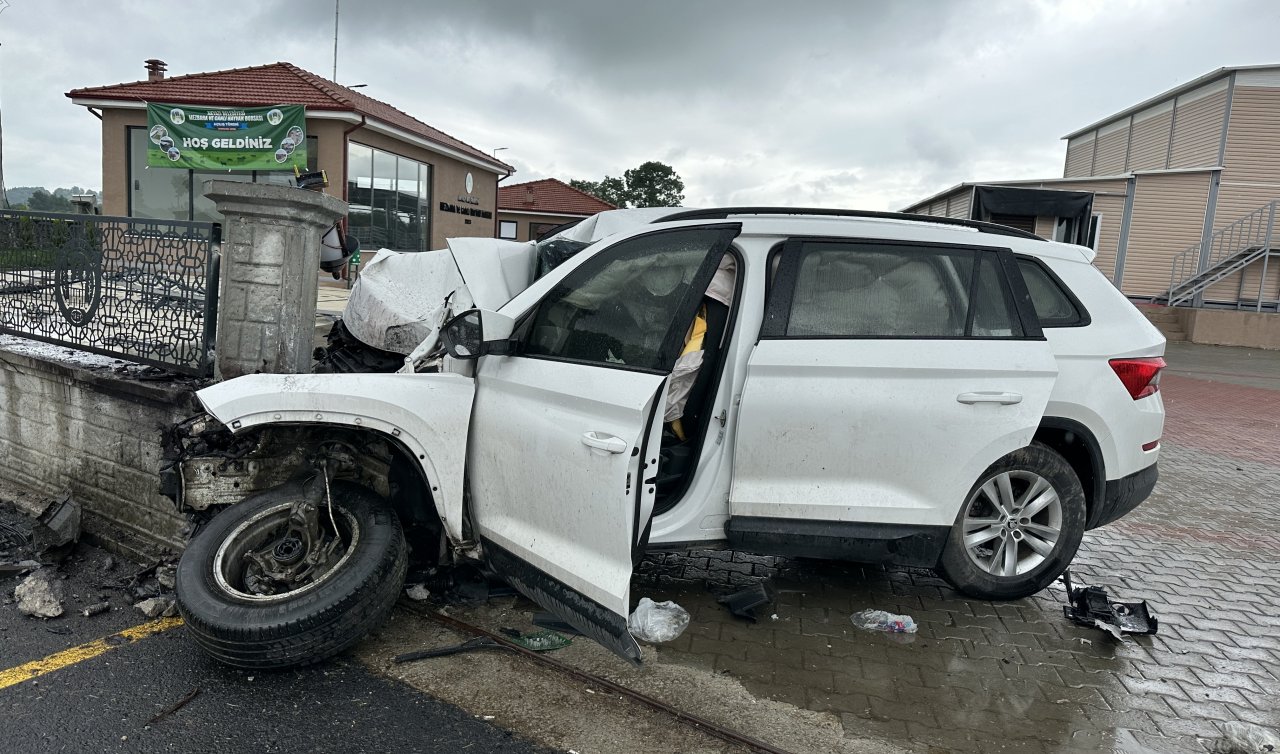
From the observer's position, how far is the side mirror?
9.98 ft

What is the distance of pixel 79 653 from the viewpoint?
3.24 m

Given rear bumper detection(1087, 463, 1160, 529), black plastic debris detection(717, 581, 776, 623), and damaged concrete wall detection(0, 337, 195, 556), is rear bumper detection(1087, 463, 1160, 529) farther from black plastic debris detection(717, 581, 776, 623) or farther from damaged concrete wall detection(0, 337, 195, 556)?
damaged concrete wall detection(0, 337, 195, 556)

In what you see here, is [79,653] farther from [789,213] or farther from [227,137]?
[227,137]

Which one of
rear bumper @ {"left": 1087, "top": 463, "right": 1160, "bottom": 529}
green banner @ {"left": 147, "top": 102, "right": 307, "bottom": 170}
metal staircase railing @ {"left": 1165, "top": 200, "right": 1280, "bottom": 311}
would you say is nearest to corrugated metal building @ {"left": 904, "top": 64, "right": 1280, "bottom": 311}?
metal staircase railing @ {"left": 1165, "top": 200, "right": 1280, "bottom": 311}

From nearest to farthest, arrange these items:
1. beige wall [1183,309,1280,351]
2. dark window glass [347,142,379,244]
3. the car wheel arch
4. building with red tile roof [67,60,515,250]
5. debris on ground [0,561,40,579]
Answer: the car wheel arch < debris on ground [0,561,40,579] < building with red tile roof [67,60,515,250] < dark window glass [347,142,379,244] < beige wall [1183,309,1280,351]

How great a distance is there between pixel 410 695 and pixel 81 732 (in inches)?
43.6

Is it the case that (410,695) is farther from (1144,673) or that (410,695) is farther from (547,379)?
(1144,673)

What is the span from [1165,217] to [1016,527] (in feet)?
67.1

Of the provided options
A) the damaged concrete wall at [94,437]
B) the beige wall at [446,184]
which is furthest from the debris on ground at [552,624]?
the beige wall at [446,184]

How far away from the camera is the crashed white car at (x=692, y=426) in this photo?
301cm

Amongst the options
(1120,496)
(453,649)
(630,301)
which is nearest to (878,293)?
(630,301)

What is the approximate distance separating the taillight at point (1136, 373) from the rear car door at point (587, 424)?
2.10 m

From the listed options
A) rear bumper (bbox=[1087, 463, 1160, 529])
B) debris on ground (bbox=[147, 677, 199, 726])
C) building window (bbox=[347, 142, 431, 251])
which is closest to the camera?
debris on ground (bbox=[147, 677, 199, 726])

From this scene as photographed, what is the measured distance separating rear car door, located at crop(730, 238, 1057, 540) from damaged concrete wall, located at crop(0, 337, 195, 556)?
3.08 m
